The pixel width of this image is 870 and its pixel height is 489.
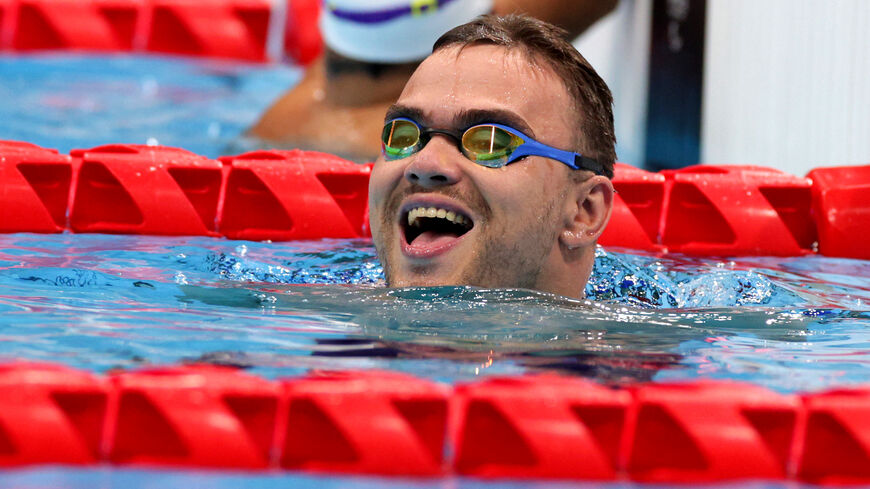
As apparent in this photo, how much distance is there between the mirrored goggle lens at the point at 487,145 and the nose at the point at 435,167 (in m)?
0.03

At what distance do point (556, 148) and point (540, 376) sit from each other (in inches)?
27.3

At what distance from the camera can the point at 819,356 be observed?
2111 millimetres

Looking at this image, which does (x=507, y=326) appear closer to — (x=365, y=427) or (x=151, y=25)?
(x=365, y=427)

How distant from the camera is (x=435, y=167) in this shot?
2.24 metres

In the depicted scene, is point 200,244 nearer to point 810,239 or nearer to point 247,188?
point 247,188

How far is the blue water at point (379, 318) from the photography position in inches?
74.2

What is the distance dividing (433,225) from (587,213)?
1.10 feet

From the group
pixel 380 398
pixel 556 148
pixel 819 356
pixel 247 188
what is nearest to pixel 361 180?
pixel 247 188

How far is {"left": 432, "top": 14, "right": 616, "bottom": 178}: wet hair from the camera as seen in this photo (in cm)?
240

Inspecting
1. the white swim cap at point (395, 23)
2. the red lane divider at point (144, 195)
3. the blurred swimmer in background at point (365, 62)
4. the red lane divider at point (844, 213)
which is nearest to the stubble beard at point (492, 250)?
the red lane divider at point (144, 195)

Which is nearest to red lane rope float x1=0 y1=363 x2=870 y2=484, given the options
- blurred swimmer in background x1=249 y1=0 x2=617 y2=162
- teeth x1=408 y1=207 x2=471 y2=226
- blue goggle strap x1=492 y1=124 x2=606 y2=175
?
teeth x1=408 y1=207 x2=471 y2=226

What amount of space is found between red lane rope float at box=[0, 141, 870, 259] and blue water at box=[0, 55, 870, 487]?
0.06m

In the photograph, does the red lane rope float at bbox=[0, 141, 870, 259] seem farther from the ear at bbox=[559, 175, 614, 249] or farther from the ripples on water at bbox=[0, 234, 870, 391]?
the ear at bbox=[559, 175, 614, 249]

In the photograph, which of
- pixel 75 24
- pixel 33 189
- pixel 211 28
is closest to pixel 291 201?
pixel 33 189
